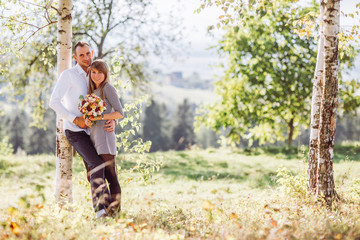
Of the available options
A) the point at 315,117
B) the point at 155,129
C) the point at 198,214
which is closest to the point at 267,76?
the point at 315,117

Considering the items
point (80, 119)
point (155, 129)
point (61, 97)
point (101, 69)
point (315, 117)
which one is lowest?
point (155, 129)

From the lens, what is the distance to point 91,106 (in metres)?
4.81

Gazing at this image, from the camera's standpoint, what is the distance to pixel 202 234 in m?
4.05

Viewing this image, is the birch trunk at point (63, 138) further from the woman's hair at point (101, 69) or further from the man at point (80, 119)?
the woman's hair at point (101, 69)

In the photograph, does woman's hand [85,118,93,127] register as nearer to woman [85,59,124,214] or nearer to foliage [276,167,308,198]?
woman [85,59,124,214]

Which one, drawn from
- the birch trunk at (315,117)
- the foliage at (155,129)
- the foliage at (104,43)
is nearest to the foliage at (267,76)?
the foliage at (104,43)

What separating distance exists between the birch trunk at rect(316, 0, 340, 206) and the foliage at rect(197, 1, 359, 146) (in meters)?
11.0

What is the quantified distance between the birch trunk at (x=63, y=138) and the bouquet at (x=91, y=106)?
0.95m

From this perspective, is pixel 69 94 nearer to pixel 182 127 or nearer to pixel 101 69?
pixel 101 69

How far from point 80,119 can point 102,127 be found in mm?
334

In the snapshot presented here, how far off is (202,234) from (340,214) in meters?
2.43

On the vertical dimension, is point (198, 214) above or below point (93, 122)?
below

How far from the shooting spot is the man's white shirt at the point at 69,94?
5.00 m

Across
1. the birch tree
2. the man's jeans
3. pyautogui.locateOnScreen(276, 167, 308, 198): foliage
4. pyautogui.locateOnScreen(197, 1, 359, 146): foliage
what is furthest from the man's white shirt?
pyautogui.locateOnScreen(197, 1, 359, 146): foliage
